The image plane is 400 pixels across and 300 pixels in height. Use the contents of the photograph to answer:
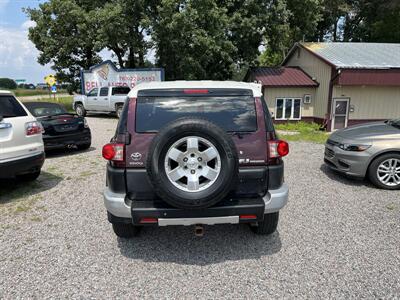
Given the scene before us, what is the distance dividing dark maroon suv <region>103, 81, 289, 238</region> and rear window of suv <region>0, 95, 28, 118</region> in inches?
115

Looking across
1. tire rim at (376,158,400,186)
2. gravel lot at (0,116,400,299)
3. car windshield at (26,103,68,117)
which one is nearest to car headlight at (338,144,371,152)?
tire rim at (376,158,400,186)

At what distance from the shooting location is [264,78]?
18031 millimetres

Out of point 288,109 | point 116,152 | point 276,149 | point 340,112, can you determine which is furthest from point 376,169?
point 288,109

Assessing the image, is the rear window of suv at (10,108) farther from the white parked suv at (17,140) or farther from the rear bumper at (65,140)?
the rear bumper at (65,140)

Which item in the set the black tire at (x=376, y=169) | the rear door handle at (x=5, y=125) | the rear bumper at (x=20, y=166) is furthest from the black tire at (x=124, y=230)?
the black tire at (x=376, y=169)

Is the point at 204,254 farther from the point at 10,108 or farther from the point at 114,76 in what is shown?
the point at 114,76

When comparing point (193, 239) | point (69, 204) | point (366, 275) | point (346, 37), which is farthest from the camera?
point (346, 37)

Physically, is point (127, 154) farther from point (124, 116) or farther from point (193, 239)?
point (193, 239)

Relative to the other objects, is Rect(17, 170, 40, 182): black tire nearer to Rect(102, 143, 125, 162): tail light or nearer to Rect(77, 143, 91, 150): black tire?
Rect(77, 143, 91, 150): black tire

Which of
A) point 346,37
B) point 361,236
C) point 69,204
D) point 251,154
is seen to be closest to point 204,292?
point 251,154

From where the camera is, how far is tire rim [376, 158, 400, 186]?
546 cm

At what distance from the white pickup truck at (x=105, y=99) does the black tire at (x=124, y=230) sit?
14489 mm

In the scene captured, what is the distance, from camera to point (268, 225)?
3520 mm

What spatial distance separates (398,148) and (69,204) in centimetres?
581
